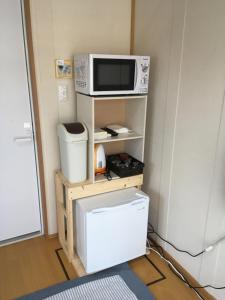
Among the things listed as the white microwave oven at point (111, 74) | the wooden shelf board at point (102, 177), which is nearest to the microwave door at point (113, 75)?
the white microwave oven at point (111, 74)

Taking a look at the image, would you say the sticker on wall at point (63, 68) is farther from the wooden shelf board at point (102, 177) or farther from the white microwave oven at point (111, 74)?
the wooden shelf board at point (102, 177)

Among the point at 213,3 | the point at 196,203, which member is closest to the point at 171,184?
the point at 196,203

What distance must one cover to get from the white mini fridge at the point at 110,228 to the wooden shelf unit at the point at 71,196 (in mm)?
50

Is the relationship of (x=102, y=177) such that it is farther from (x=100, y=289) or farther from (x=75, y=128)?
(x=100, y=289)

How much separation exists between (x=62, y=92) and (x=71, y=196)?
0.84 metres

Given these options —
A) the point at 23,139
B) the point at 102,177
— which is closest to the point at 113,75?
the point at 102,177


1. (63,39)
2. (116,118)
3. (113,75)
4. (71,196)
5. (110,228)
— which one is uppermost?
(63,39)

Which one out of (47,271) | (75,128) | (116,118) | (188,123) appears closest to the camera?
(188,123)

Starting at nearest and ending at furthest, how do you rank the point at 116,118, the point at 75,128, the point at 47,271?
the point at 75,128, the point at 47,271, the point at 116,118

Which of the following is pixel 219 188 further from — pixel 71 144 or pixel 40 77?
pixel 40 77

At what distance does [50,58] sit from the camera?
1924 mm

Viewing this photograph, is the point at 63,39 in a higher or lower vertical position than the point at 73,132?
higher

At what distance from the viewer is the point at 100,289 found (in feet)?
5.82

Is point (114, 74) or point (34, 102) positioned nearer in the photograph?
point (114, 74)
